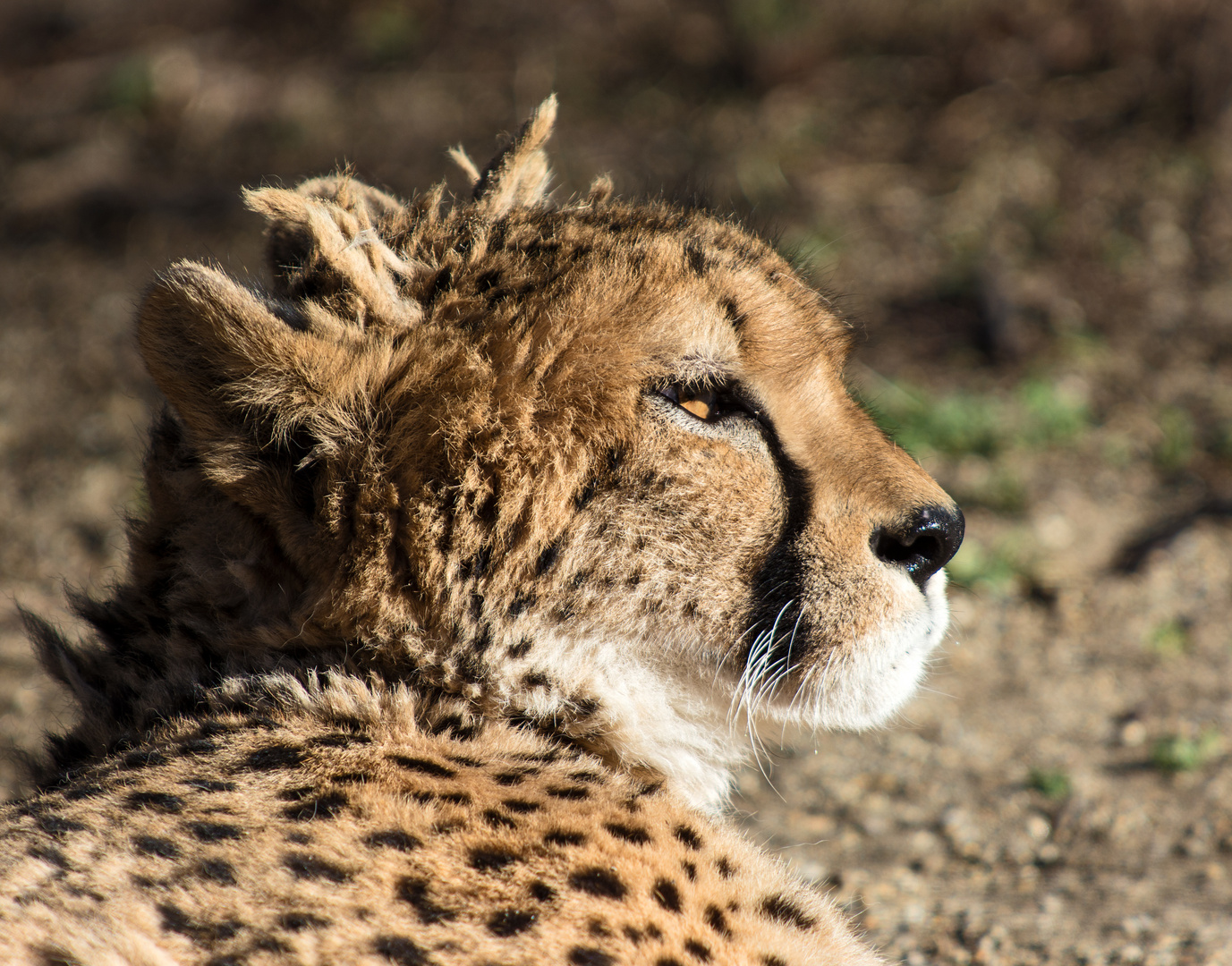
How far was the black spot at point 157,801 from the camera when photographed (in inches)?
68.3

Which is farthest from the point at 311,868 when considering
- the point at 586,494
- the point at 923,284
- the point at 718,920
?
the point at 923,284

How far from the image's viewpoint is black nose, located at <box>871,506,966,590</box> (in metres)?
2.10

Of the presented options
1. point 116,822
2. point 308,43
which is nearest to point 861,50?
point 308,43

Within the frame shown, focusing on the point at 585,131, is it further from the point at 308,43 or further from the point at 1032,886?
the point at 1032,886

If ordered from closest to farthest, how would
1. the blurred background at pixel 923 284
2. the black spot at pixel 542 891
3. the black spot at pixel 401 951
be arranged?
the black spot at pixel 401 951, the black spot at pixel 542 891, the blurred background at pixel 923 284

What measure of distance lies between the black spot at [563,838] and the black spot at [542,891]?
0.07 m

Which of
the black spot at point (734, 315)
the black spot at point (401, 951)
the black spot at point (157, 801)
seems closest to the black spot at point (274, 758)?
the black spot at point (157, 801)

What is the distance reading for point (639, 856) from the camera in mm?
1787

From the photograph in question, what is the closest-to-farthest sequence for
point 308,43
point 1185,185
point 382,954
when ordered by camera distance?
point 382,954, point 1185,185, point 308,43

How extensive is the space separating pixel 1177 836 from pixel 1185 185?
13.2ft

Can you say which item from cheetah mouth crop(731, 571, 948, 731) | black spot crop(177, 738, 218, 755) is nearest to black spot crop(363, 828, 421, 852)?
black spot crop(177, 738, 218, 755)

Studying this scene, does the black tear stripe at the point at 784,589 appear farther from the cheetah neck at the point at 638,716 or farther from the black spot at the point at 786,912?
the black spot at the point at 786,912

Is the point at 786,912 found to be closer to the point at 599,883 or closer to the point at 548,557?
the point at 599,883

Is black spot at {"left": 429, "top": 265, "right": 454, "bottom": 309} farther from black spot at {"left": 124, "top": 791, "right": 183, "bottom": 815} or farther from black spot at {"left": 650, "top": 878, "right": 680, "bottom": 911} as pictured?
black spot at {"left": 650, "top": 878, "right": 680, "bottom": 911}
